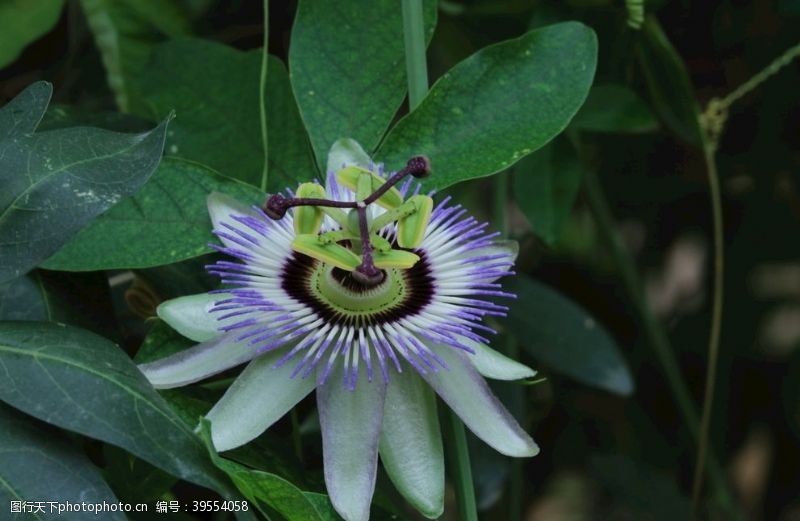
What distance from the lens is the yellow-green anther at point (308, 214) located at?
0.84m

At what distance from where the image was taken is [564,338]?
1.37m

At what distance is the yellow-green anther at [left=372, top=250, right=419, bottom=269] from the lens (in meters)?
0.82

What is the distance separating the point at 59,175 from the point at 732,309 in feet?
4.25

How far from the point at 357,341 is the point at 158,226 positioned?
23 cm

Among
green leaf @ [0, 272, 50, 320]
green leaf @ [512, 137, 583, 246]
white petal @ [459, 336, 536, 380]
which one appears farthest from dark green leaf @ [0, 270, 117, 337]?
green leaf @ [512, 137, 583, 246]

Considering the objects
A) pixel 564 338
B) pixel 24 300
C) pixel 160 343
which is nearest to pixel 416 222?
pixel 160 343

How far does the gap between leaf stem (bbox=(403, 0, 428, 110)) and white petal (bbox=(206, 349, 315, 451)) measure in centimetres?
30

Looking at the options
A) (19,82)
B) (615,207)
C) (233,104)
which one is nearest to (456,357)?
(233,104)

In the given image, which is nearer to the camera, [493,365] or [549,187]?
[493,365]

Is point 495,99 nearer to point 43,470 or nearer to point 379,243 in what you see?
point 379,243

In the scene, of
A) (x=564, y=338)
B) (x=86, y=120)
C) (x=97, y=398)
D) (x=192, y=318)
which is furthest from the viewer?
(x=564, y=338)

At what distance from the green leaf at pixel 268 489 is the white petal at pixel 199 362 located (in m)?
0.09

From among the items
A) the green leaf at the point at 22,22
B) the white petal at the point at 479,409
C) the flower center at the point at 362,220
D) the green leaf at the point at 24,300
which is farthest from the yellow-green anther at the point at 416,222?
the green leaf at the point at 22,22

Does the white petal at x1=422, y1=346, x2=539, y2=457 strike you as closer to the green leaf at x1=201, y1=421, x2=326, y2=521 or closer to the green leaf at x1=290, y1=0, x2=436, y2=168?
the green leaf at x1=201, y1=421, x2=326, y2=521
